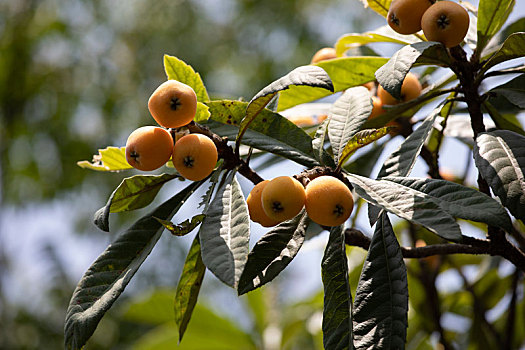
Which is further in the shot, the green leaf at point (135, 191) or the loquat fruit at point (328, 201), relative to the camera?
the green leaf at point (135, 191)

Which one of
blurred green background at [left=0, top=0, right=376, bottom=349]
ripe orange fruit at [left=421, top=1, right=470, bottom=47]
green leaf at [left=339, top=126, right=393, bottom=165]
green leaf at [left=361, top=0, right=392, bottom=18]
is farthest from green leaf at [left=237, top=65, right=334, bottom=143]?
blurred green background at [left=0, top=0, right=376, bottom=349]

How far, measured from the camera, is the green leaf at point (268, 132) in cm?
78

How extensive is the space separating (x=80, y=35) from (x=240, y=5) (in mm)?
1790

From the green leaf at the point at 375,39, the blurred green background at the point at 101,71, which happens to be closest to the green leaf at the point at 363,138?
the green leaf at the point at 375,39

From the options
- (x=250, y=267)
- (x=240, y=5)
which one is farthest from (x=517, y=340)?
(x=240, y=5)

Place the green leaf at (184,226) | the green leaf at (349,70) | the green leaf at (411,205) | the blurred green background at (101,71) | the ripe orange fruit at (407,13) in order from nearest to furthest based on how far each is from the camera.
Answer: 1. the green leaf at (411,205)
2. the green leaf at (184,226)
3. the ripe orange fruit at (407,13)
4. the green leaf at (349,70)
5. the blurred green background at (101,71)

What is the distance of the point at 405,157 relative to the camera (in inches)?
30.3

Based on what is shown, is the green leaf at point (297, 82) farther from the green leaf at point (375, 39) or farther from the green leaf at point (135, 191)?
the green leaf at point (375, 39)

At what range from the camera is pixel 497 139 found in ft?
2.33

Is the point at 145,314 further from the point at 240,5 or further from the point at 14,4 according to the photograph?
the point at 14,4

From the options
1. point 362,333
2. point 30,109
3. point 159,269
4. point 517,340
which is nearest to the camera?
point 362,333

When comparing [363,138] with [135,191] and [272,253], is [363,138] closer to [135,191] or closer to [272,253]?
[272,253]

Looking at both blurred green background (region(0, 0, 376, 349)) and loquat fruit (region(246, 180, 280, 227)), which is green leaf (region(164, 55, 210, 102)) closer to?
loquat fruit (region(246, 180, 280, 227))

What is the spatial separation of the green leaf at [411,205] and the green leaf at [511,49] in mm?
278
